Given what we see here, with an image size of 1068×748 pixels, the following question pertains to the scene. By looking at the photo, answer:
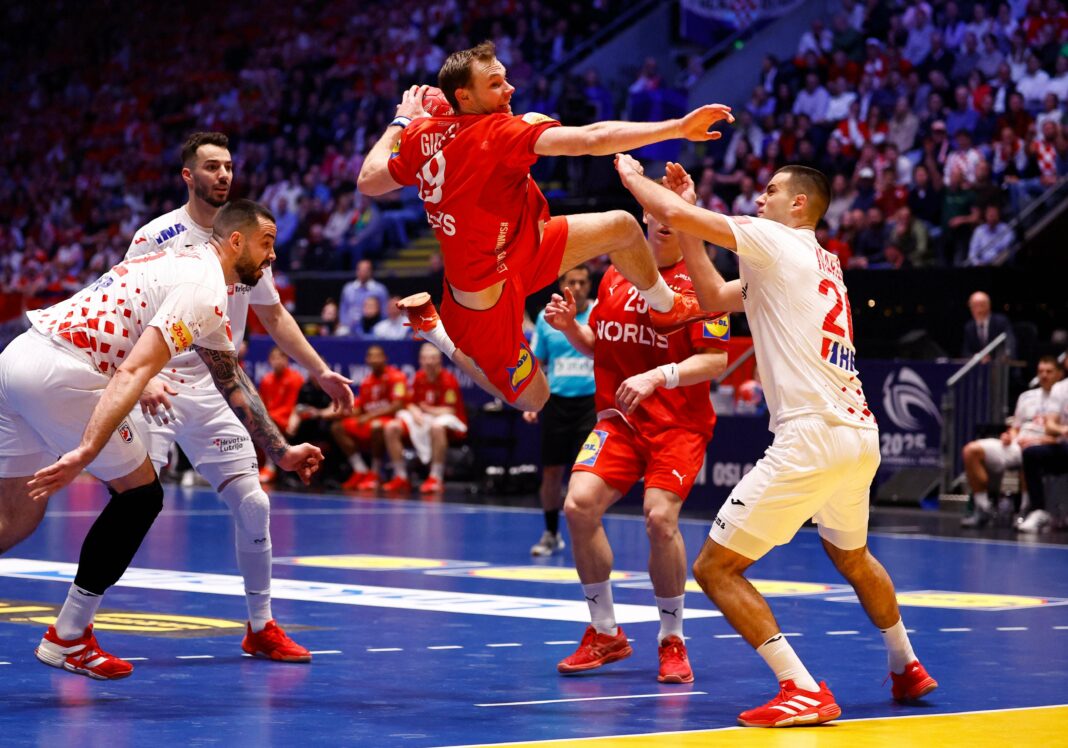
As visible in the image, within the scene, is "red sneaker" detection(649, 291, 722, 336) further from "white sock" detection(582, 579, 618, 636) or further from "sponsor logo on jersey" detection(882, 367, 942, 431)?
"sponsor logo on jersey" detection(882, 367, 942, 431)

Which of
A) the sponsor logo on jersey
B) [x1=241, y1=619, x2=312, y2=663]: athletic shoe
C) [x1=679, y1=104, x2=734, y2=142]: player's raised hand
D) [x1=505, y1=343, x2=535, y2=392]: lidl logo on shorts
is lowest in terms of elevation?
[x1=241, y1=619, x2=312, y2=663]: athletic shoe

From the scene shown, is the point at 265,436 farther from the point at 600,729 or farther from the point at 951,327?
the point at 951,327

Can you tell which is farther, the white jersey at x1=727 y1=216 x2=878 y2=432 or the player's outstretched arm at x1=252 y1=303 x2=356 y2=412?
the player's outstretched arm at x1=252 y1=303 x2=356 y2=412

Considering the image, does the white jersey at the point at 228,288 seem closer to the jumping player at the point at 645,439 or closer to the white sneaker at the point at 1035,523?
the jumping player at the point at 645,439

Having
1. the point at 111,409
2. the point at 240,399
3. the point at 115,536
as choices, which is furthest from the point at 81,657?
the point at 111,409

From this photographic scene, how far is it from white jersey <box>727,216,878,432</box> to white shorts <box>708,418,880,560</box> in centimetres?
7

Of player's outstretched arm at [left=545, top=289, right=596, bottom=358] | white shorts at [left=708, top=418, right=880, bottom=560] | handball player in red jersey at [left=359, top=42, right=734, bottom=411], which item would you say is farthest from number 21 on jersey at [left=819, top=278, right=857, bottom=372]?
player's outstretched arm at [left=545, top=289, right=596, bottom=358]

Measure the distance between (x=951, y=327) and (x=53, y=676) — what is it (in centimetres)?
1265

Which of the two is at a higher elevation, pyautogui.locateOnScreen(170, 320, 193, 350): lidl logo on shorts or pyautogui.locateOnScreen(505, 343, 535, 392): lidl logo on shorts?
pyautogui.locateOnScreen(170, 320, 193, 350): lidl logo on shorts

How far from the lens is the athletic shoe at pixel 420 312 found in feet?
24.8

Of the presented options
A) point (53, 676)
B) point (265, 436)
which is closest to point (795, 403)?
point (265, 436)

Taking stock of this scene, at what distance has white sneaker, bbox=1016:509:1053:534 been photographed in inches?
592

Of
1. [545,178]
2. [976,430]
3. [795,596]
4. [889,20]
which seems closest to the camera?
[795,596]

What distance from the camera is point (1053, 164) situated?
19.4 metres
